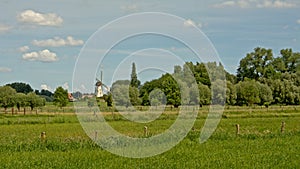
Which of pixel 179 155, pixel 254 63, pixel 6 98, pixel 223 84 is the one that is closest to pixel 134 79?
pixel 179 155

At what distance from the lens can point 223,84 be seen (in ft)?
198

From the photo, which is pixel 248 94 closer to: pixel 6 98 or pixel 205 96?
pixel 205 96

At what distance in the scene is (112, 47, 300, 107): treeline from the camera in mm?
28983

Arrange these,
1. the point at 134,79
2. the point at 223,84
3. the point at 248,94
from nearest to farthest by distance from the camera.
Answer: the point at 134,79 → the point at 223,84 → the point at 248,94

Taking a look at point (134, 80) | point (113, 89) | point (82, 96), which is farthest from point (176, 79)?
point (82, 96)

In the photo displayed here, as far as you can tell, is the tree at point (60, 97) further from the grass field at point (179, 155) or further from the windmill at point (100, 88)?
the windmill at point (100, 88)

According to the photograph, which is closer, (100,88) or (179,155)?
(179,155)

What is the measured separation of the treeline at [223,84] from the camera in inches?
1141

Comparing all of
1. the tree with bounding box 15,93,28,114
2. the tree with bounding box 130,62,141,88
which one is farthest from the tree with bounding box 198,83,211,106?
the tree with bounding box 130,62,141,88

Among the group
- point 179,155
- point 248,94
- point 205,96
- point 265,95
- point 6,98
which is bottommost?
point 179,155

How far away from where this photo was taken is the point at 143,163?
19453mm

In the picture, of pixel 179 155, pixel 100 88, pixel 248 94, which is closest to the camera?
pixel 179 155

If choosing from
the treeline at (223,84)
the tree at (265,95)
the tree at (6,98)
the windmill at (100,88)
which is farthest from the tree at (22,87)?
the windmill at (100,88)

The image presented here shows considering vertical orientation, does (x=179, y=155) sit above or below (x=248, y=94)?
A: below
